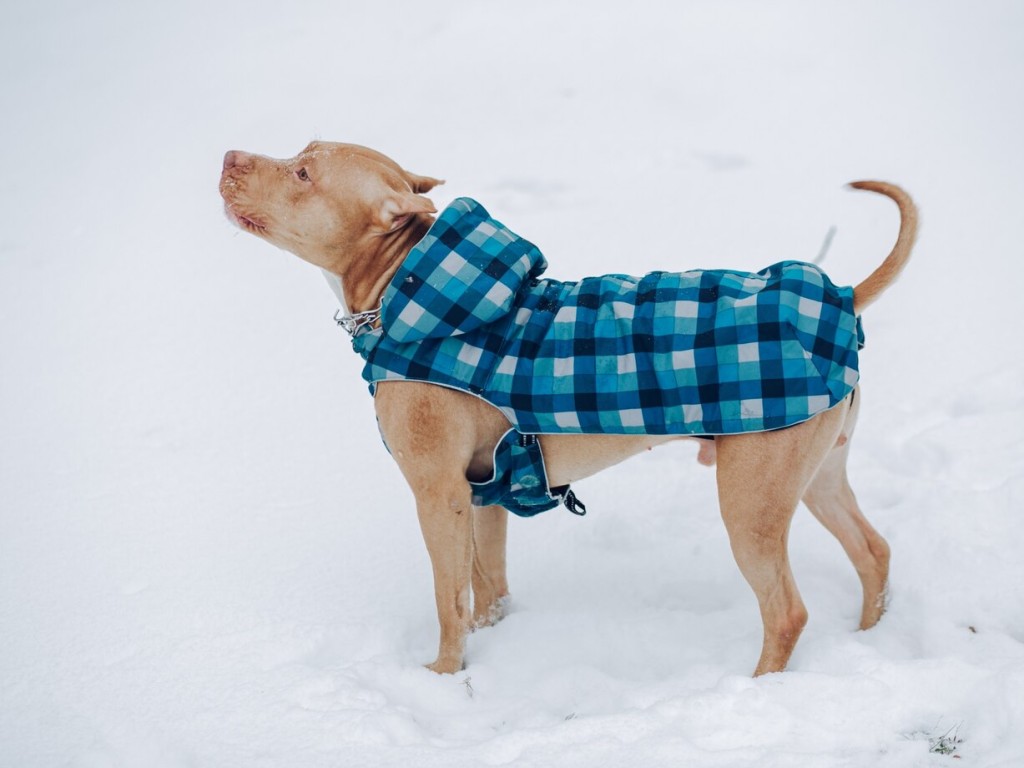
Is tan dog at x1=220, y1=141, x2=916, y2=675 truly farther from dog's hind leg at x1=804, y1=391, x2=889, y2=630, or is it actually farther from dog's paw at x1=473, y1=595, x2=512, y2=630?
dog's paw at x1=473, y1=595, x2=512, y2=630

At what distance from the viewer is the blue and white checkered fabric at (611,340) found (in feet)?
9.29

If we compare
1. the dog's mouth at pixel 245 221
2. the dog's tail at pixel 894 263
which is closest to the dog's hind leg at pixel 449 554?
the dog's mouth at pixel 245 221

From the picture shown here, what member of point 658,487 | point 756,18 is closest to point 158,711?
point 658,487

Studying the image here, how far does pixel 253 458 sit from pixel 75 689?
180 cm

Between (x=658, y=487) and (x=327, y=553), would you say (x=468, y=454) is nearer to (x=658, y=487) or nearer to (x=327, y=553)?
(x=327, y=553)

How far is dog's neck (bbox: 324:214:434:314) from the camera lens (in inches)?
132

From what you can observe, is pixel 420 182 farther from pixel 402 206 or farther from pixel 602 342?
pixel 602 342

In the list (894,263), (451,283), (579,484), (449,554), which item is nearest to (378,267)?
(451,283)

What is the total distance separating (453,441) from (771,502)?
1117 millimetres

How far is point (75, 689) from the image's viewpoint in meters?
3.17

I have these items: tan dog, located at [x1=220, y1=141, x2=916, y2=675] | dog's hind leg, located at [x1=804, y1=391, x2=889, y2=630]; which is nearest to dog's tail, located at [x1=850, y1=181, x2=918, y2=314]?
tan dog, located at [x1=220, y1=141, x2=916, y2=675]

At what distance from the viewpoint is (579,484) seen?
480 centimetres

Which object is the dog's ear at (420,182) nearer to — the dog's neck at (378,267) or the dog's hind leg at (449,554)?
the dog's neck at (378,267)

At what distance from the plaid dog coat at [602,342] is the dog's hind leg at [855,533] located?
0.74m
